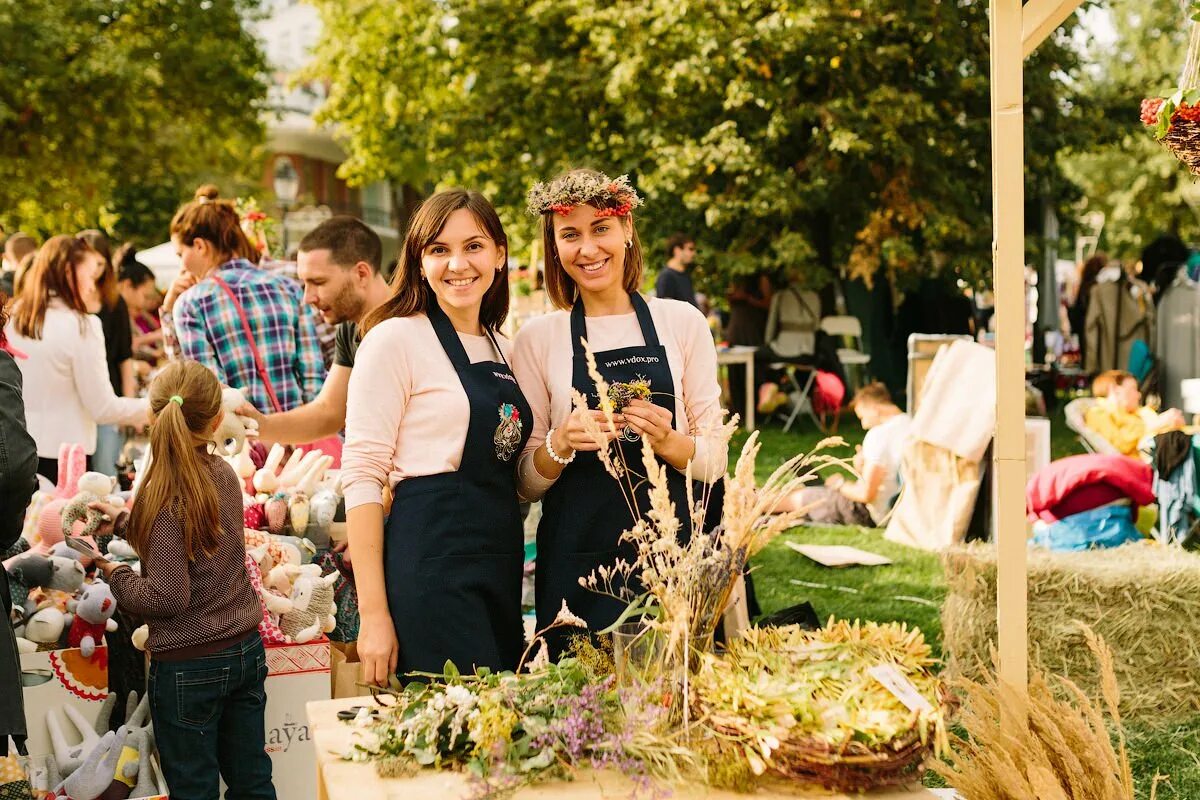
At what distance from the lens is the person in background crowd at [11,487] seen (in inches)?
104

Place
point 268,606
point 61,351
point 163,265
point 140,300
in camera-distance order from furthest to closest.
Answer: point 163,265 → point 140,300 → point 61,351 → point 268,606

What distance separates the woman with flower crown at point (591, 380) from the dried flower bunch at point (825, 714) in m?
0.67

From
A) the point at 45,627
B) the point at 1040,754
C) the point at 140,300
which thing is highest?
the point at 140,300

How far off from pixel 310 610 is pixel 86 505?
801mm

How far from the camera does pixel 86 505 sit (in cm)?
367

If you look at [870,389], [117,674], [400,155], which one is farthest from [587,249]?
[400,155]

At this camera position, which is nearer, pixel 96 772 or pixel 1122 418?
pixel 96 772

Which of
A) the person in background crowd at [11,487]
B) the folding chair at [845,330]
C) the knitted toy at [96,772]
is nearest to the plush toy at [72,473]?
the knitted toy at [96,772]

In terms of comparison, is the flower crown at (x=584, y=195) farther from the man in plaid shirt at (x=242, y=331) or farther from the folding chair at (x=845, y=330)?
the folding chair at (x=845, y=330)

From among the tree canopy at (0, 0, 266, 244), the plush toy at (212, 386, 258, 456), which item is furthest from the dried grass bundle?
the tree canopy at (0, 0, 266, 244)

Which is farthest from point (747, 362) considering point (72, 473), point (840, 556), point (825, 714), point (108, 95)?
point (108, 95)

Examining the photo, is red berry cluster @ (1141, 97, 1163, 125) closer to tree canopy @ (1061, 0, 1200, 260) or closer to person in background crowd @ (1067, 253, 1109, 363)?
person in background crowd @ (1067, 253, 1109, 363)

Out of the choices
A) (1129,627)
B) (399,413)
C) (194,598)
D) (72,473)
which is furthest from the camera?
(1129,627)

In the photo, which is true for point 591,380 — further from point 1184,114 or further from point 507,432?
point 1184,114
